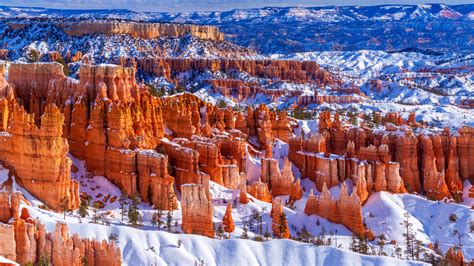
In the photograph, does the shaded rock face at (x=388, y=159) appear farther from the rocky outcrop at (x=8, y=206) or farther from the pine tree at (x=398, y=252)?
the rocky outcrop at (x=8, y=206)

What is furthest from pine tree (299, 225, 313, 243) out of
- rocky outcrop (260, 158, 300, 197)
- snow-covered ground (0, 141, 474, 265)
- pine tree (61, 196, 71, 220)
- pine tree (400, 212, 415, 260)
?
pine tree (61, 196, 71, 220)

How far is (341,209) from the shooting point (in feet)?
207

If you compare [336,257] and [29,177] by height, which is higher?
[29,177]

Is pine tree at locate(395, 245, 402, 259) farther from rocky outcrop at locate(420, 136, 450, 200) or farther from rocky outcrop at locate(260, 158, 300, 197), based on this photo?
rocky outcrop at locate(260, 158, 300, 197)

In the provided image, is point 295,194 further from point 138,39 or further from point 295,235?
point 138,39

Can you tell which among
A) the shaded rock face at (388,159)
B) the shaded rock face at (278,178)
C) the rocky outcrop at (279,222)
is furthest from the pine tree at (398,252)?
the shaded rock face at (278,178)

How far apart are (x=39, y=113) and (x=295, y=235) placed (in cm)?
2600

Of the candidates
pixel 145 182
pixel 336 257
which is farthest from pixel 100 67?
pixel 336 257

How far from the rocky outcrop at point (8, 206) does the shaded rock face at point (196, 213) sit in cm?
1285

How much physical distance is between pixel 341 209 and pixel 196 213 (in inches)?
550

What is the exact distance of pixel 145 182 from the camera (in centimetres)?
6234

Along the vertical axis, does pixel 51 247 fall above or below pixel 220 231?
above

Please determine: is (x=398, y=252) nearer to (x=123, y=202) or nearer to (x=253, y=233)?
(x=253, y=233)

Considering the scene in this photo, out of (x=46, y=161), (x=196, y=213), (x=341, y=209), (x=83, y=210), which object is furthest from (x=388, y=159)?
(x=46, y=161)
